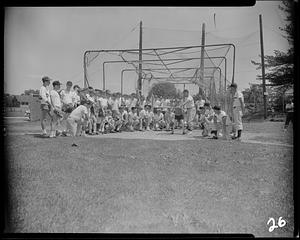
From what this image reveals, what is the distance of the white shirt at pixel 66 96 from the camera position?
4.00 meters

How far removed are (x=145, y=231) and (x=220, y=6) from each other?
212 cm

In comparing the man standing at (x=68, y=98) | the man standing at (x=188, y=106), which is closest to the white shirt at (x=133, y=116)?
the man standing at (x=188, y=106)

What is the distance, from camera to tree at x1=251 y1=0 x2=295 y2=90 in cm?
263

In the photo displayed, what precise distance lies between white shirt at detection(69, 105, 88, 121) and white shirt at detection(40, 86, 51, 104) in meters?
0.45

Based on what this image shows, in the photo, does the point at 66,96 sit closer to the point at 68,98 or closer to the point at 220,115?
the point at 68,98

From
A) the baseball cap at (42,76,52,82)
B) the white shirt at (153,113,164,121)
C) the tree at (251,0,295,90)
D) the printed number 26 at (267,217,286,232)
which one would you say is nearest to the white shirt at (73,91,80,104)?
the baseball cap at (42,76,52,82)

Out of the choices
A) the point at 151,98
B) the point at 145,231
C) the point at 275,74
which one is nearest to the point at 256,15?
the point at 275,74

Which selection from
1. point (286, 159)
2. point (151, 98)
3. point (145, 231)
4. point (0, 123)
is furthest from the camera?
point (151, 98)

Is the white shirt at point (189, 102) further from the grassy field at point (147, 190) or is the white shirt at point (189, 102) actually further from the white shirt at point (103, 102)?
the grassy field at point (147, 190)

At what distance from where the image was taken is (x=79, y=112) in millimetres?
4500

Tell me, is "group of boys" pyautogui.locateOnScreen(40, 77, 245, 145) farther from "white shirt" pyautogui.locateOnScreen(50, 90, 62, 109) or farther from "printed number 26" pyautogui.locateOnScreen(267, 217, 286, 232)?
"printed number 26" pyautogui.locateOnScreen(267, 217, 286, 232)
